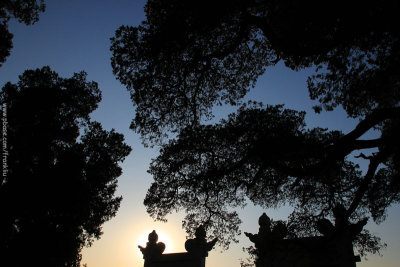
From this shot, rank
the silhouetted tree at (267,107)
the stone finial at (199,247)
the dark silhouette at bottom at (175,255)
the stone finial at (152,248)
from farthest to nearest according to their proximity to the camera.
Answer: the stone finial at (152,248)
the dark silhouette at bottom at (175,255)
the stone finial at (199,247)
the silhouetted tree at (267,107)

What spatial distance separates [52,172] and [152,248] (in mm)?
8441

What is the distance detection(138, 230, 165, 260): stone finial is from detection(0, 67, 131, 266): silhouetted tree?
3375 mm

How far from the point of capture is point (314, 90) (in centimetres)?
1205

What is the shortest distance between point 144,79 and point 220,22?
427 centimetres

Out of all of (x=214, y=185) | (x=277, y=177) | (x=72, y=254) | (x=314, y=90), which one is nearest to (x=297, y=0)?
(x=314, y=90)

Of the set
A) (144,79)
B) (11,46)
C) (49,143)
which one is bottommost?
(49,143)

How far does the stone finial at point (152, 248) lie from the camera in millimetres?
17812

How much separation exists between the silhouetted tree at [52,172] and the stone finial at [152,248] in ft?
11.1

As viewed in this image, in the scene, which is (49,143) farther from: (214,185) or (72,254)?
(214,185)

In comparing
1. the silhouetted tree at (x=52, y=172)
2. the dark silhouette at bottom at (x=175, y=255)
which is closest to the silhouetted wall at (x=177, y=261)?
the dark silhouette at bottom at (x=175, y=255)

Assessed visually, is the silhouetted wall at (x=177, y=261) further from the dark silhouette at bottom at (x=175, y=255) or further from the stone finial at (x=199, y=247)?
the stone finial at (x=199, y=247)

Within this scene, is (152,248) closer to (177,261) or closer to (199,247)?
(177,261)

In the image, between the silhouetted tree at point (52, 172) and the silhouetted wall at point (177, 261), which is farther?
the silhouetted wall at point (177, 261)

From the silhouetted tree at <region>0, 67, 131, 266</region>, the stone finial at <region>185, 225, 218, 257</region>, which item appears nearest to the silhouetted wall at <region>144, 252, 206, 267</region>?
the stone finial at <region>185, 225, 218, 257</region>
